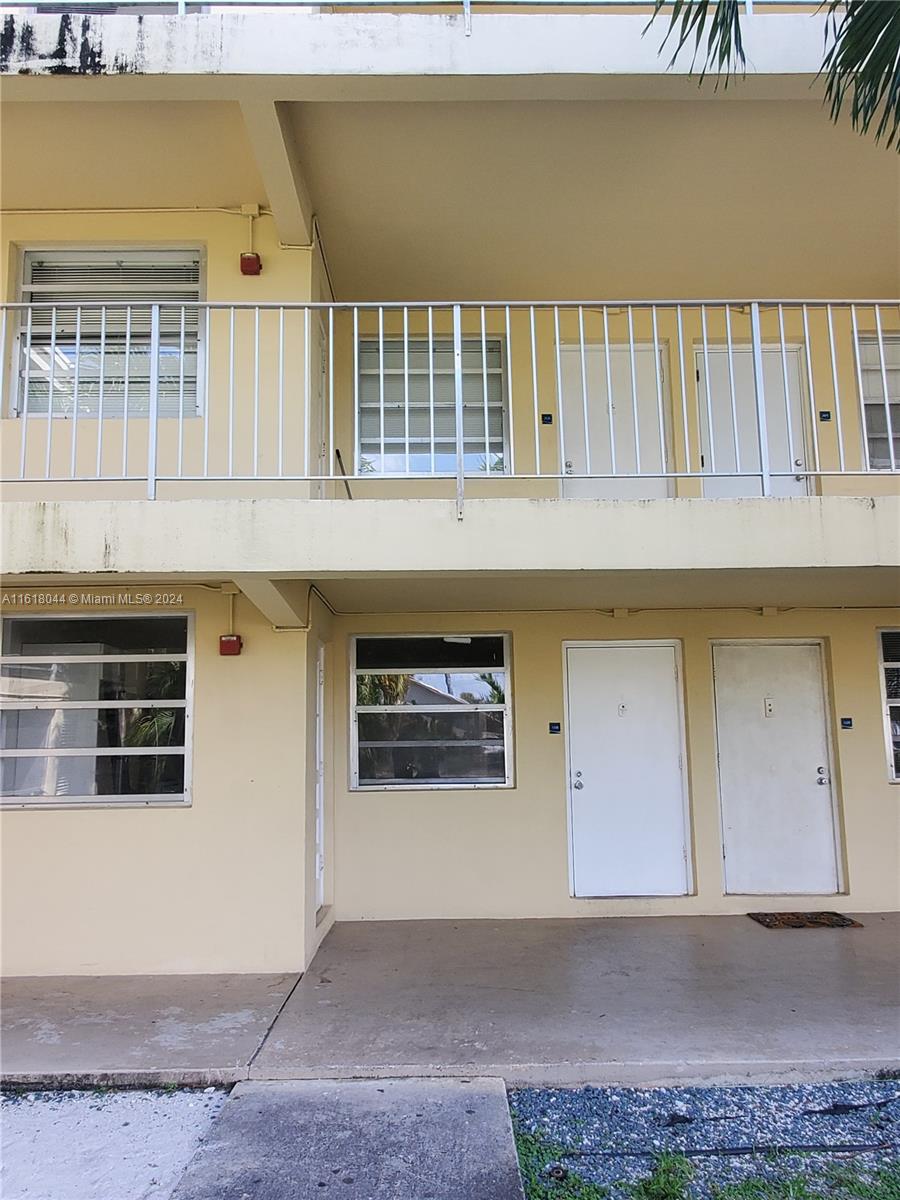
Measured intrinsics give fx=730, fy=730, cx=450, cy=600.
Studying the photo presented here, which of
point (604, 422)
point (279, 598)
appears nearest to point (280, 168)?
point (279, 598)

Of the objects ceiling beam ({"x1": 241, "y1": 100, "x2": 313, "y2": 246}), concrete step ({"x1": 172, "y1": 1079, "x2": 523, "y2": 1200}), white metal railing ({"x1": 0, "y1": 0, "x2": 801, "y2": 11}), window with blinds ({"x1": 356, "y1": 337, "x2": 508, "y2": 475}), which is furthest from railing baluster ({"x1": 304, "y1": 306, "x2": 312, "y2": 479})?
concrete step ({"x1": 172, "y1": 1079, "x2": 523, "y2": 1200})

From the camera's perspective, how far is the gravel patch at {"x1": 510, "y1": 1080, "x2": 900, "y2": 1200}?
302cm

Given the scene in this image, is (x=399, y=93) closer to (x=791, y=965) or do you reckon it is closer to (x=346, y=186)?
(x=346, y=186)

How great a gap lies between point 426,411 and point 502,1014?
4.81 m

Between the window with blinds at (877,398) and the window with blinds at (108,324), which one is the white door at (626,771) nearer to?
the window with blinds at (877,398)

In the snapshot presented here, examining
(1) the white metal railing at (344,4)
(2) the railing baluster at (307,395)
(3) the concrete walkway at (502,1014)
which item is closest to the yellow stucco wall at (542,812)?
(3) the concrete walkway at (502,1014)

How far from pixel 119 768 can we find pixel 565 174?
213 inches

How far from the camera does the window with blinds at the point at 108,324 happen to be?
5.48m

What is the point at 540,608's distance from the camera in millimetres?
6477

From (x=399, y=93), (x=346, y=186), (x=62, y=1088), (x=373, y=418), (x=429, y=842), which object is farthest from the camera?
(x=373, y=418)

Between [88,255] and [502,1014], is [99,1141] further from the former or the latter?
[88,255]

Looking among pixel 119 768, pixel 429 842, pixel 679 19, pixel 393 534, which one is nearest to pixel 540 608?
pixel 429 842

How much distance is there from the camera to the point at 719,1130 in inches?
130

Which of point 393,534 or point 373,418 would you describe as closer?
point 393,534
